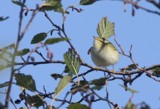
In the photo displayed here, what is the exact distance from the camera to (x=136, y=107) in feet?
Answer: 5.13

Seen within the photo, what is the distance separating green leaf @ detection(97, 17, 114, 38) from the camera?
306cm

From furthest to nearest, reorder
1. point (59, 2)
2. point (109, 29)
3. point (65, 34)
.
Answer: point (109, 29)
point (65, 34)
point (59, 2)

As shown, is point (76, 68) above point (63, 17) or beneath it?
beneath

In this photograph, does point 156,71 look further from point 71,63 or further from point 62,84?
point 62,84

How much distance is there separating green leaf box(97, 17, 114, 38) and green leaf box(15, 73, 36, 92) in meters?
0.83

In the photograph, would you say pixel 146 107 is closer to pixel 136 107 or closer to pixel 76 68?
pixel 136 107

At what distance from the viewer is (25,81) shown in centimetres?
237

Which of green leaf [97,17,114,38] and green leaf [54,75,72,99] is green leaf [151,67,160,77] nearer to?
green leaf [97,17,114,38]

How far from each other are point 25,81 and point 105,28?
0.87m

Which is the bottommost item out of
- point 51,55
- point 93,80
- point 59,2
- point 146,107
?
point 146,107

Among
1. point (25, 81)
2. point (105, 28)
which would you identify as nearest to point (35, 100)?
point (25, 81)

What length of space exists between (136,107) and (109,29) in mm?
1529

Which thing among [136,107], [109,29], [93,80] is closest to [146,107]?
[136,107]

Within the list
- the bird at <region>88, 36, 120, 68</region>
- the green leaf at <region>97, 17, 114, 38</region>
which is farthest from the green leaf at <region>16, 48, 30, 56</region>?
the bird at <region>88, 36, 120, 68</region>
